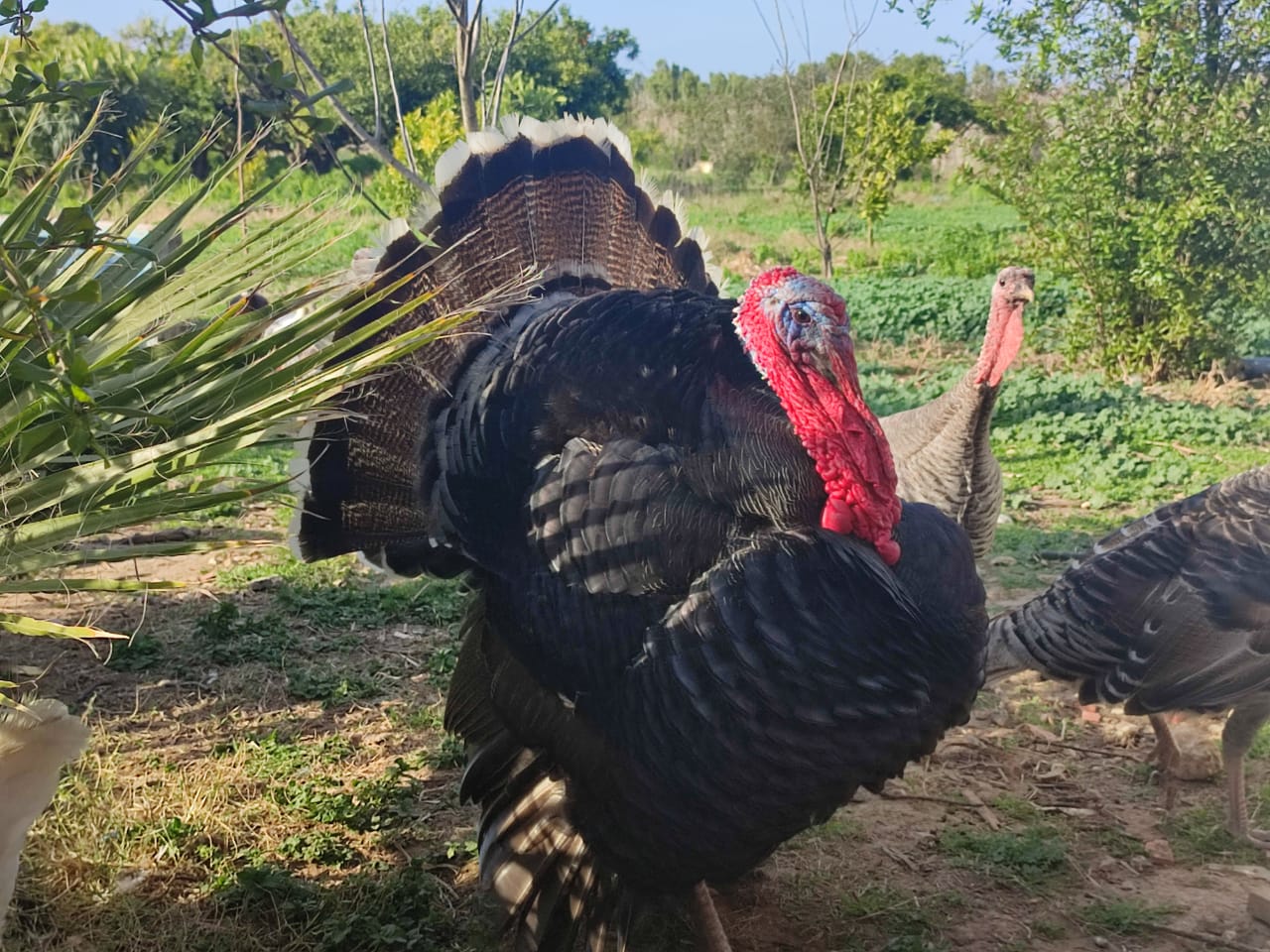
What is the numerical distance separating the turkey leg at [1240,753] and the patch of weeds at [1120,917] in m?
0.59

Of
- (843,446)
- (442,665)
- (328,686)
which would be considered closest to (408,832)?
(328,686)

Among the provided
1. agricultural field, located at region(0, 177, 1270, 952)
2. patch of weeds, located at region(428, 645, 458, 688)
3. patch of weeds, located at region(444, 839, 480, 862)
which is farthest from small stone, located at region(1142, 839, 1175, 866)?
patch of weeds, located at region(428, 645, 458, 688)

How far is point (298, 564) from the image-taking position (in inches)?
223

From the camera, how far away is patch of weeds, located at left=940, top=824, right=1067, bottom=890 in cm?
343

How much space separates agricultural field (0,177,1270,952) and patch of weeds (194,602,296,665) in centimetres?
1

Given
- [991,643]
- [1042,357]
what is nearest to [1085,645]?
[991,643]

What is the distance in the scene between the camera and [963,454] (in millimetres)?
4852

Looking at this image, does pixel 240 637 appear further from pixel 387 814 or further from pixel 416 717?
pixel 387 814

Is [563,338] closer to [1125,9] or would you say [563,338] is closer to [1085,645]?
[1085,645]

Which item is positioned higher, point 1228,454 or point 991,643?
point 991,643

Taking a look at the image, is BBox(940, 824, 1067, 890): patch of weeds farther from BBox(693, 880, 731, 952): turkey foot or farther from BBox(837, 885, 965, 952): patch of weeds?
BBox(693, 880, 731, 952): turkey foot

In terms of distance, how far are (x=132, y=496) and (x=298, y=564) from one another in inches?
136

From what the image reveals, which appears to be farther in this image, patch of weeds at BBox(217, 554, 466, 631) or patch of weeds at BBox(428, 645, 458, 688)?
patch of weeds at BBox(217, 554, 466, 631)

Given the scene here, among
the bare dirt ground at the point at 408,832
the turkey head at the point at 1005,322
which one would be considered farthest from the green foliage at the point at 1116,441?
the bare dirt ground at the point at 408,832
